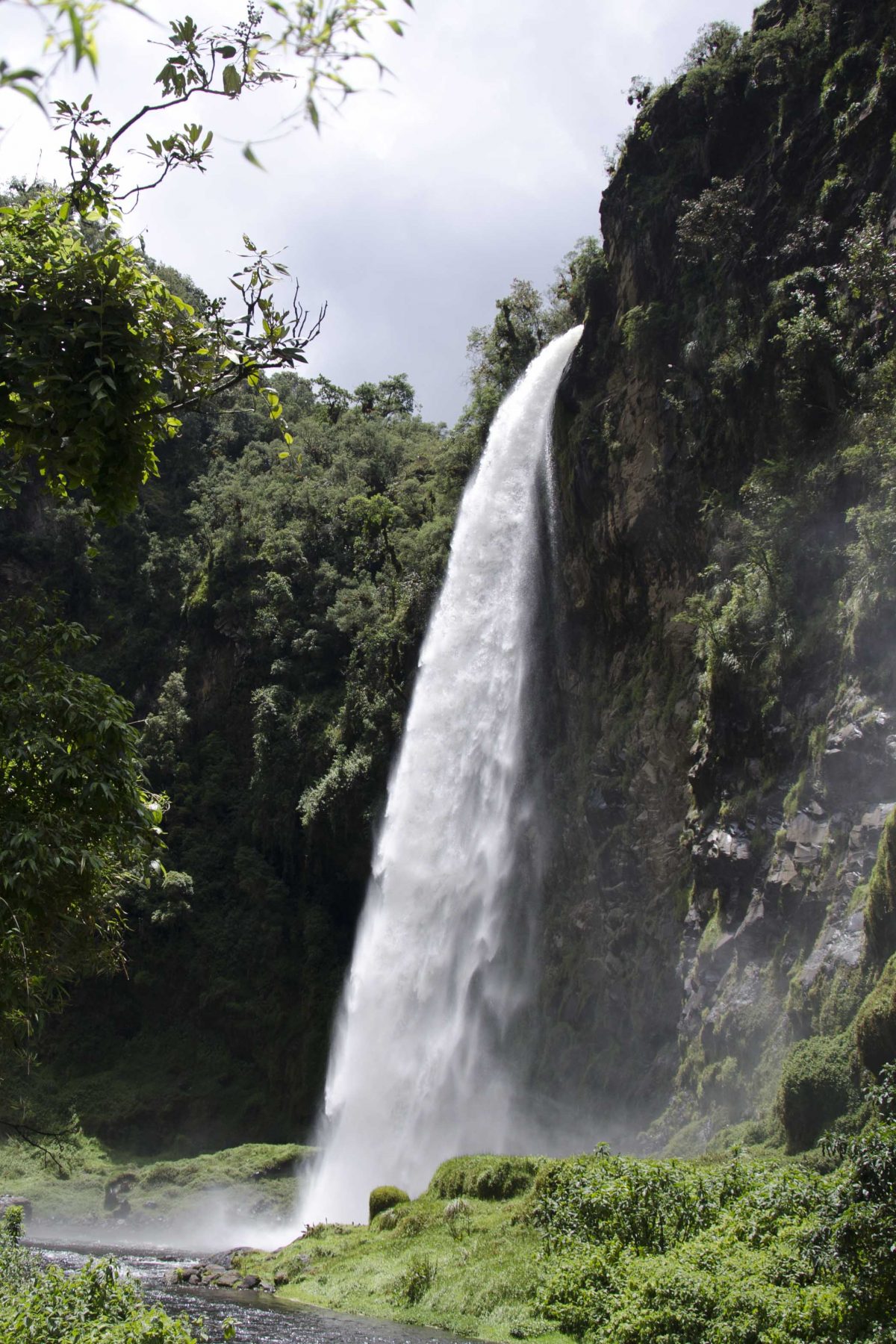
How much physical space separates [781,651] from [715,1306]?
12091 mm

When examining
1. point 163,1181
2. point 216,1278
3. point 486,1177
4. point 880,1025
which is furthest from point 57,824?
point 163,1181

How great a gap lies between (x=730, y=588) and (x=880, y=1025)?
10316 mm

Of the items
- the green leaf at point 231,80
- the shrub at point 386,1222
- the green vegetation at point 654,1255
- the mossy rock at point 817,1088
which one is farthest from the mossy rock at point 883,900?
the green leaf at point 231,80

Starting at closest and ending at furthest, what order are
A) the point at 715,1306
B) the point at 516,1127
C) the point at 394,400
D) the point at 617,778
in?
the point at 715,1306 < the point at 516,1127 < the point at 617,778 < the point at 394,400

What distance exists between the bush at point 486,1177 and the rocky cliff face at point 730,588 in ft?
→ 9.46

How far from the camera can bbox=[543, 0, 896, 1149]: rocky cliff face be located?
16.9m

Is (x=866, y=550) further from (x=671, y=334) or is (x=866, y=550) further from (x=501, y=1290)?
(x=501, y=1290)

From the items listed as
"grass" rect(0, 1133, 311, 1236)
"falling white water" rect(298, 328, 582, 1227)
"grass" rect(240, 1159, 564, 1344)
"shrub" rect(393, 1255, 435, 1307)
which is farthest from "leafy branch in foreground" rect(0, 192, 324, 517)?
"grass" rect(0, 1133, 311, 1236)

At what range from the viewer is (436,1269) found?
14.6 metres

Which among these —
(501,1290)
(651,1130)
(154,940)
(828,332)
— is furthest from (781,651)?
(154,940)

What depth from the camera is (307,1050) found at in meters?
33.9

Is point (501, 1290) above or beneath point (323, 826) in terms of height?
beneath

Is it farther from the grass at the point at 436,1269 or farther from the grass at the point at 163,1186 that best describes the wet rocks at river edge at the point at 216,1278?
the grass at the point at 163,1186

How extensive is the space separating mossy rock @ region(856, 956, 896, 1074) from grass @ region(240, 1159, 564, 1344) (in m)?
4.80
